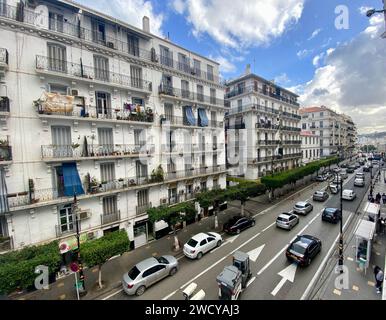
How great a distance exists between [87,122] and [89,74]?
3995 mm

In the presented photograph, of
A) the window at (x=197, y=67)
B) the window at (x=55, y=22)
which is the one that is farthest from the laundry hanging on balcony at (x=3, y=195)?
the window at (x=197, y=67)

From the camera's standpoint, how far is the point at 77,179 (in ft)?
48.2

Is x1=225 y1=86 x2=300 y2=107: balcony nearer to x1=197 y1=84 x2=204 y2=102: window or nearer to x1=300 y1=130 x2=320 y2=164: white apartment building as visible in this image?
x1=197 y1=84 x2=204 y2=102: window

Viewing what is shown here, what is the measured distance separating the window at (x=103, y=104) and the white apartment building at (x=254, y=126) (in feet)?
66.4

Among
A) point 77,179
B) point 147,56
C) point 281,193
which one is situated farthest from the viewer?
point 281,193

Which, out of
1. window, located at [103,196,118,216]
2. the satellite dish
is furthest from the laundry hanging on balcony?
the satellite dish

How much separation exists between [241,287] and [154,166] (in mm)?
13066

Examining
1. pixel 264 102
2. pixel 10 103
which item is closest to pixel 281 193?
pixel 264 102

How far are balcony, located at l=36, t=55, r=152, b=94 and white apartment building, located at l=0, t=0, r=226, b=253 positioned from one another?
0.07 meters

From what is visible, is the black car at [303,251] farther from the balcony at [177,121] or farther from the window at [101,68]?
the window at [101,68]

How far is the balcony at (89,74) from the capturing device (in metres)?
13.4

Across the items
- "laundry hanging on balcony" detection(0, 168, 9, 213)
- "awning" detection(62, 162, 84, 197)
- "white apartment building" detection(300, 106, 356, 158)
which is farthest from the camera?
"white apartment building" detection(300, 106, 356, 158)

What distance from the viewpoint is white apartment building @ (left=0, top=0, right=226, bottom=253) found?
12609mm
